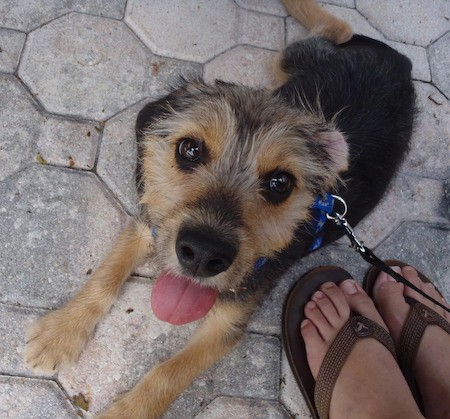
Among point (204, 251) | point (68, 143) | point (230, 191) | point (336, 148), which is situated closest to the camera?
point (204, 251)

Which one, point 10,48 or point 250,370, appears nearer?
point 250,370

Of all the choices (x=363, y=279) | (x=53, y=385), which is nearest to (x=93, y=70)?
(x=53, y=385)

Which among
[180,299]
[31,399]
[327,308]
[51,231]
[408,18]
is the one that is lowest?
[31,399]

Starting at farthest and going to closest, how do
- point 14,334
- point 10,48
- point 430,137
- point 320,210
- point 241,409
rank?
point 430,137 < point 10,48 < point 241,409 < point 14,334 < point 320,210

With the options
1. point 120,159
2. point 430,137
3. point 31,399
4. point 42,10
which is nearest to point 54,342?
point 31,399

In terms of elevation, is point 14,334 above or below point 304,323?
below

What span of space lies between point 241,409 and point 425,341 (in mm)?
1301

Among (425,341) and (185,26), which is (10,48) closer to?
(185,26)

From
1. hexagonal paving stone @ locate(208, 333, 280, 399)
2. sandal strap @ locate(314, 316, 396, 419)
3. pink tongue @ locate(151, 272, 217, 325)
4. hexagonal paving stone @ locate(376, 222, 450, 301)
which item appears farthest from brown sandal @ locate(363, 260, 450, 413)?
pink tongue @ locate(151, 272, 217, 325)

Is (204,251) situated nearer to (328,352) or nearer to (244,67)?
(328,352)

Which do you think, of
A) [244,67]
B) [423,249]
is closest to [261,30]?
[244,67]

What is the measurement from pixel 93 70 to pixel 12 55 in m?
0.58

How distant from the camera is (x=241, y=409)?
2982 millimetres

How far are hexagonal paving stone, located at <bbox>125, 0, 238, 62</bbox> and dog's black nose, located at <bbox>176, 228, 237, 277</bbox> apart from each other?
2.22m
